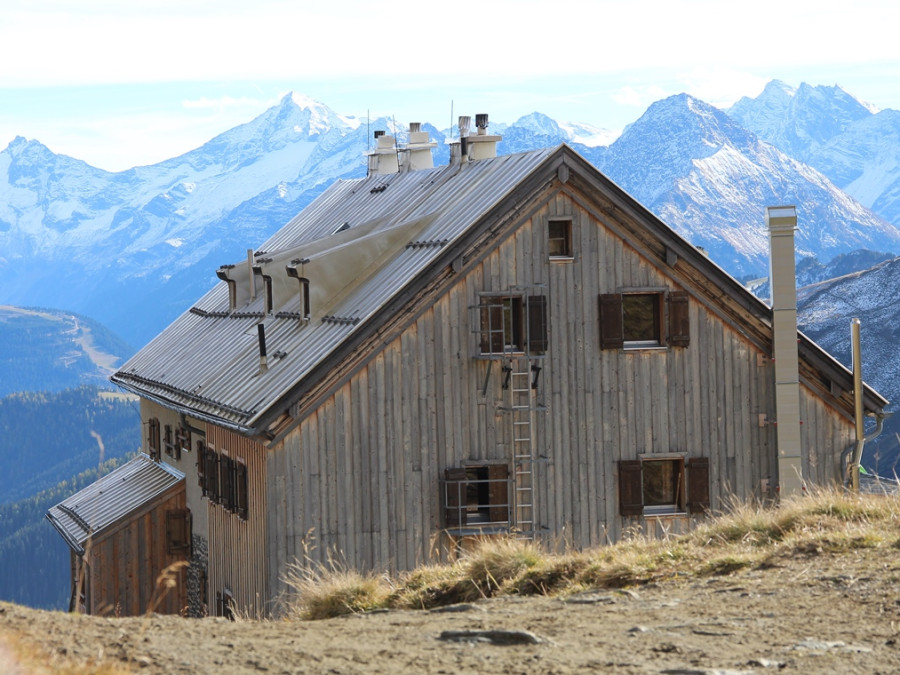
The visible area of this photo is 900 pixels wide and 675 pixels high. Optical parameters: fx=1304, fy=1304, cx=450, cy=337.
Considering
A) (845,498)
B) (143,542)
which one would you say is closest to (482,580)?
(845,498)

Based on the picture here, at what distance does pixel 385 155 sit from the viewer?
4000cm

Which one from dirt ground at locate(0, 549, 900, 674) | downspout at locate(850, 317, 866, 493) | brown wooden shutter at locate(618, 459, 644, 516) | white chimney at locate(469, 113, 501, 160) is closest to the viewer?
dirt ground at locate(0, 549, 900, 674)

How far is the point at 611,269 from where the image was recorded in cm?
2656

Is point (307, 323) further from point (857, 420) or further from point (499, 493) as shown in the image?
point (857, 420)

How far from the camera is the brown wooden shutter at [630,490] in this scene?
85.9ft

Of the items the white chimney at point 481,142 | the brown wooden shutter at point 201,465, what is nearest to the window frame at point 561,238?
the white chimney at point 481,142

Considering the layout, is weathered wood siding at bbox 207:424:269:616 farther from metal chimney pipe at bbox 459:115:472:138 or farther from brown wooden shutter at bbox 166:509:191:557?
metal chimney pipe at bbox 459:115:472:138

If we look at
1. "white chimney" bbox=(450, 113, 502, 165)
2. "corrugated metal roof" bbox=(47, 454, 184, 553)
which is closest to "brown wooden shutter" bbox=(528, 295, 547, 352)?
"white chimney" bbox=(450, 113, 502, 165)

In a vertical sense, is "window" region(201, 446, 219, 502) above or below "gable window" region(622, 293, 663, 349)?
below

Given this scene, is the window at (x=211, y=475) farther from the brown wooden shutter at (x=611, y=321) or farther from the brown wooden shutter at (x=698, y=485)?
the brown wooden shutter at (x=698, y=485)

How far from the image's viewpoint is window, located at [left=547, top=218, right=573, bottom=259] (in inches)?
1037

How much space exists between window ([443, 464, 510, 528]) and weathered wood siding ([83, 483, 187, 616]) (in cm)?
902

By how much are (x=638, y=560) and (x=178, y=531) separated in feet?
65.2

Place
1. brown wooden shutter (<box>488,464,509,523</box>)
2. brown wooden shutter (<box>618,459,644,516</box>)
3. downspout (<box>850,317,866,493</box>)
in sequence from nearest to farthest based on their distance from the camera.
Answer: brown wooden shutter (<box>488,464,509,523</box>) → brown wooden shutter (<box>618,459,644,516</box>) → downspout (<box>850,317,866,493</box>)
